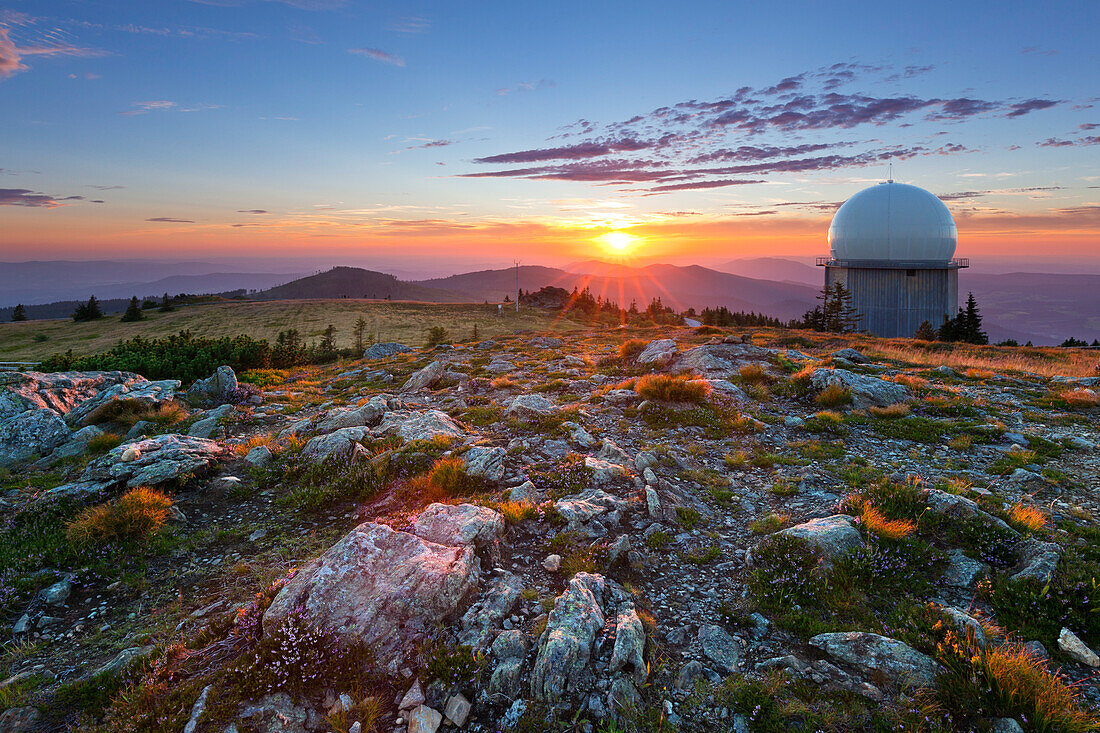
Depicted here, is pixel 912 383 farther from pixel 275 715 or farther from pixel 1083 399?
pixel 275 715

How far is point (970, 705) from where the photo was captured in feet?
12.7

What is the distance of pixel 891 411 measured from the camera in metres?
12.0

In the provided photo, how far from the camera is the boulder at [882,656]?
13.8 ft

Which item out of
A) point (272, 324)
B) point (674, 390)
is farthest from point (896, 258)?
point (272, 324)

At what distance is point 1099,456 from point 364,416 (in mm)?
16357

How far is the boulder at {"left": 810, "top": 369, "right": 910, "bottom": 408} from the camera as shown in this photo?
13.2 m

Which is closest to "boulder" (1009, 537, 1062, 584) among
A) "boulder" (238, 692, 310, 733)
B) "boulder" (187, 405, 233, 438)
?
"boulder" (238, 692, 310, 733)

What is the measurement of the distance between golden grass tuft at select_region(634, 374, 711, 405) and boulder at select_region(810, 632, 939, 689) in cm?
864

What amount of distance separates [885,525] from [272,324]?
273 ft

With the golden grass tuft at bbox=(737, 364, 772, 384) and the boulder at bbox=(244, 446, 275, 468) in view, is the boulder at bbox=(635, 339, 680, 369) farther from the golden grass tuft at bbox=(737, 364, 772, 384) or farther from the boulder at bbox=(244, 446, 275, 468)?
the boulder at bbox=(244, 446, 275, 468)

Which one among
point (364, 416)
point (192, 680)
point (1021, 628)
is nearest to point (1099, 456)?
point (1021, 628)

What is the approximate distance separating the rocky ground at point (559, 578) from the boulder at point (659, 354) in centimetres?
685

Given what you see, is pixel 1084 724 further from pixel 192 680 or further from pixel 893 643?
pixel 192 680

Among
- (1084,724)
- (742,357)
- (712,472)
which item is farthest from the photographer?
(742,357)
